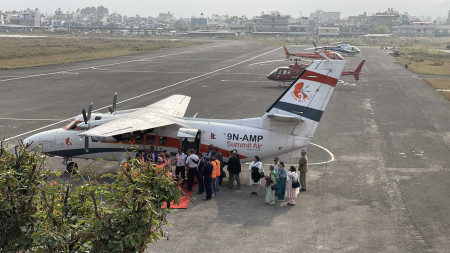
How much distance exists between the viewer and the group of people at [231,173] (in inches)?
829

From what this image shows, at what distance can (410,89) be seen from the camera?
195 feet

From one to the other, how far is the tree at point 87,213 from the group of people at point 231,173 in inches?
430

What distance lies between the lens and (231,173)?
22.9 m

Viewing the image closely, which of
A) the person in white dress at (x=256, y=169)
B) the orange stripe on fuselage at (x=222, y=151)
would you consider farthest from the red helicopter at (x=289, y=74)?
the person in white dress at (x=256, y=169)

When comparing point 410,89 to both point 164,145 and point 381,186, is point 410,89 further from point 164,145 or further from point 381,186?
point 164,145

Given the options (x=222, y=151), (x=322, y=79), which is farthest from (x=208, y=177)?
(x=322, y=79)

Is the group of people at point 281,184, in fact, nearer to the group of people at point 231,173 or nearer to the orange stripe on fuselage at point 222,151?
the group of people at point 231,173

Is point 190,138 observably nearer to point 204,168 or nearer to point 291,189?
point 204,168

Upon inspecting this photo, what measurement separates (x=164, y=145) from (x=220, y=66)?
2451 inches

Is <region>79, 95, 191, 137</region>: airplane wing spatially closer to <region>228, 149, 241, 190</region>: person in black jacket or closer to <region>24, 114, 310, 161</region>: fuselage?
<region>24, 114, 310, 161</region>: fuselage

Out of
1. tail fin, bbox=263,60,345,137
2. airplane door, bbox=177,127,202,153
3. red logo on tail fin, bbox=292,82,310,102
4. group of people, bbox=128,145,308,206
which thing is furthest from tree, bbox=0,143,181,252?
red logo on tail fin, bbox=292,82,310,102

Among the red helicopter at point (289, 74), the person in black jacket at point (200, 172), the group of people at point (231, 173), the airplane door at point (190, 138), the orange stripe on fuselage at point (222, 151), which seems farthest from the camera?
the red helicopter at point (289, 74)

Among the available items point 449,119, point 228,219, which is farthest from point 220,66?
point 228,219

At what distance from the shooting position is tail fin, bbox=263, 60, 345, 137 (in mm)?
23297
